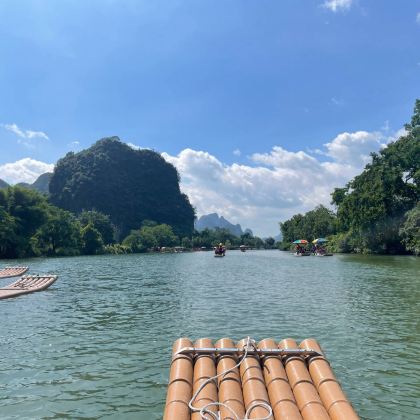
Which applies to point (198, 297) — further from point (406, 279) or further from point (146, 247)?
point (146, 247)

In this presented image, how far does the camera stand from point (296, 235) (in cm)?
14675

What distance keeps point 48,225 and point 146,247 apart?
62.4 meters

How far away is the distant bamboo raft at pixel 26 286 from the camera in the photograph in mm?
23291

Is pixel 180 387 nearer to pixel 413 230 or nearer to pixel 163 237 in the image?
pixel 413 230

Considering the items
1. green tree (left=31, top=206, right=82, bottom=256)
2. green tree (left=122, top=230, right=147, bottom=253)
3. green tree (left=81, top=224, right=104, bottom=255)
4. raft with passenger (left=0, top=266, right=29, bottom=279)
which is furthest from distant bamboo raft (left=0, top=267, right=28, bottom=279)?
green tree (left=122, top=230, right=147, bottom=253)

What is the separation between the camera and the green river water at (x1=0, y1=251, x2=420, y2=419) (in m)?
8.58

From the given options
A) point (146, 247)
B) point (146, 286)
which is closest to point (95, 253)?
point (146, 247)

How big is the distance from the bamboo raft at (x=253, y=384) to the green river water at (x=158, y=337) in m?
1.39

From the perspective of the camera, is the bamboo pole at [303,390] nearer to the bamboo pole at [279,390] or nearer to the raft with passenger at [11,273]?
the bamboo pole at [279,390]

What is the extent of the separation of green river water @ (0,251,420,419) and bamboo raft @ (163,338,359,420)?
139cm

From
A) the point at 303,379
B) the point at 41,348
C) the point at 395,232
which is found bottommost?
the point at 41,348

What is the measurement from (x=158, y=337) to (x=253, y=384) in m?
7.57

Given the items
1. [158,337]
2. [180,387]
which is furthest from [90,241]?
[180,387]

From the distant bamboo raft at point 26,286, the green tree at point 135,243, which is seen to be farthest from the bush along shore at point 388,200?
the green tree at point 135,243
